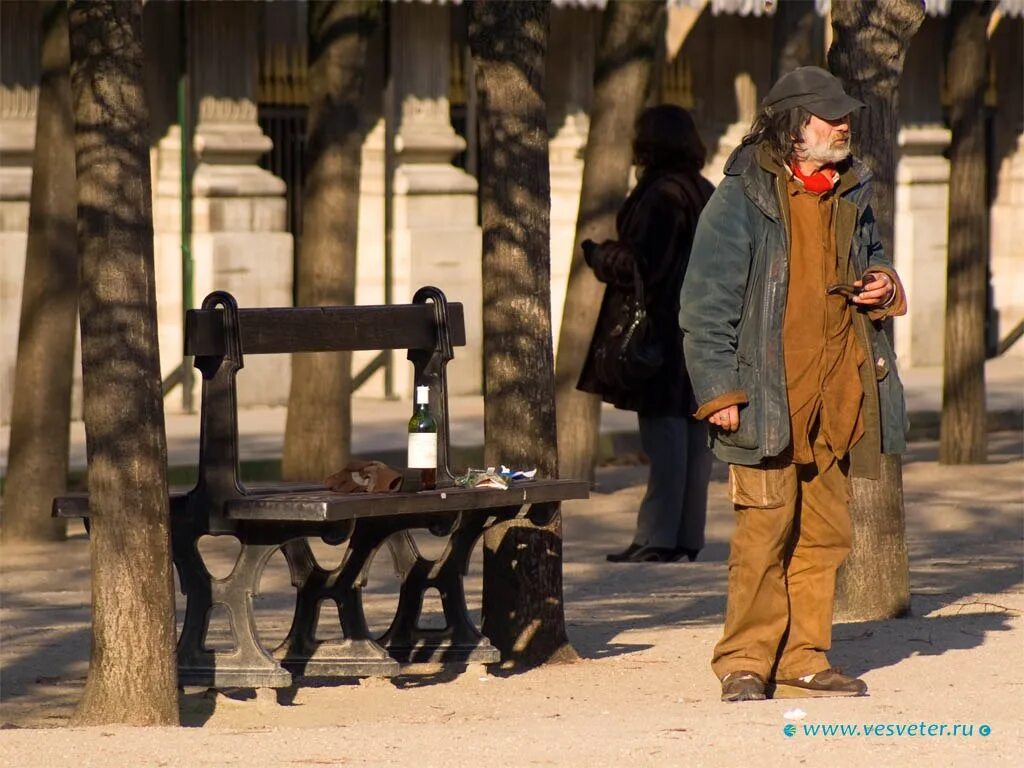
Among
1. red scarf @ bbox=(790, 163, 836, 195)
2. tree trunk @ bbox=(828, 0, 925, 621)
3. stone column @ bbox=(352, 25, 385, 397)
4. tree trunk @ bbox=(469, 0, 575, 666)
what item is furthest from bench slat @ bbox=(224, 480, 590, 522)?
stone column @ bbox=(352, 25, 385, 397)

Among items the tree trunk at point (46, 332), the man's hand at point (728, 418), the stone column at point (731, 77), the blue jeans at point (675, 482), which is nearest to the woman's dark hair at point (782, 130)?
the man's hand at point (728, 418)

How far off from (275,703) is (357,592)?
473mm

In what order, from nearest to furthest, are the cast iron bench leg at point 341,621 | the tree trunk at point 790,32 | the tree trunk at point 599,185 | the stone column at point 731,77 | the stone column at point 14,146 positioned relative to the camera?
1. the cast iron bench leg at point 341,621
2. the tree trunk at point 599,185
3. the tree trunk at point 790,32
4. the stone column at point 14,146
5. the stone column at point 731,77

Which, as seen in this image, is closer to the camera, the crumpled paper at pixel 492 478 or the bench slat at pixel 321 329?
the bench slat at pixel 321 329

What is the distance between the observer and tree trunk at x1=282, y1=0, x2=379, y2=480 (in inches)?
532

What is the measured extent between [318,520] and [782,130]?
69.4 inches

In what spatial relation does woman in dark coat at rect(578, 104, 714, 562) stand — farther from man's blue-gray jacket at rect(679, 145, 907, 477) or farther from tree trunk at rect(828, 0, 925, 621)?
man's blue-gray jacket at rect(679, 145, 907, 477)

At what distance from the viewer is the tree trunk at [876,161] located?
27.4ft

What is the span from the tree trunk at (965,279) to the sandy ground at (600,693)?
2898 millimetres

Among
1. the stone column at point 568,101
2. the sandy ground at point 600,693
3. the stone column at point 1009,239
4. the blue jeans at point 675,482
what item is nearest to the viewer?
the sandy ground at point 600,693

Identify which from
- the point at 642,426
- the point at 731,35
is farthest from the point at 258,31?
the point at 642,426

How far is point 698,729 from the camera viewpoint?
6.02m

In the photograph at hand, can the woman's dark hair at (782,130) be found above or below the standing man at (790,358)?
above

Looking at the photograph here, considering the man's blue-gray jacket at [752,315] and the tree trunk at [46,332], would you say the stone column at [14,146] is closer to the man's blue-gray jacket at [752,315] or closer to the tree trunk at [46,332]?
the tree trunk at [46,332]
